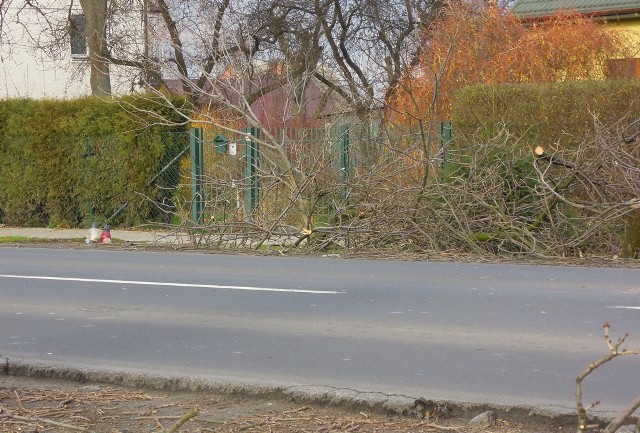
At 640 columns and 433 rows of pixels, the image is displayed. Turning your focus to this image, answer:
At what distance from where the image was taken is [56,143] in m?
20.1

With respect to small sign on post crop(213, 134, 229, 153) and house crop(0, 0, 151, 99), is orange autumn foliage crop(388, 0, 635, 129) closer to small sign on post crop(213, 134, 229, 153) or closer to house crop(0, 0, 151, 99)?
small sign on post crop(213, 134, 229, 153)

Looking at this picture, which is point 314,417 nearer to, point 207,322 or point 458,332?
point 458,332

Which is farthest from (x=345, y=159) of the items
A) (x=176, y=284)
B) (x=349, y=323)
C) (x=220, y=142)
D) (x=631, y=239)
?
(x=349, y=323)

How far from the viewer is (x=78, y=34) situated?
2620 centimetres

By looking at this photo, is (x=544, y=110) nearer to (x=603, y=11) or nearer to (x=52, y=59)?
(x=603, y=11)

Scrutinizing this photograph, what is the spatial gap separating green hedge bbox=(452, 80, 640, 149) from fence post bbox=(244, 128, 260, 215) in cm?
341

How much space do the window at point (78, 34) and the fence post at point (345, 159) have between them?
11128 millimetres

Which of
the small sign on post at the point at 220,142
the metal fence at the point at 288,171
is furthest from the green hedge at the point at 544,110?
the small sign on post at the point at 220,142

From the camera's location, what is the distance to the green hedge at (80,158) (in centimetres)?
1920

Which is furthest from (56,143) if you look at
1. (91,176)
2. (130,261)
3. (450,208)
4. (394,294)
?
(394,294)

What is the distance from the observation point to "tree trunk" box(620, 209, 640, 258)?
12.3 metres

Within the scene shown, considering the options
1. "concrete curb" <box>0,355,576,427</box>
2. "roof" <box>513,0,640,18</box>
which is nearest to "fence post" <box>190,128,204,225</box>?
"roof" <box>513,0,640,18</box>

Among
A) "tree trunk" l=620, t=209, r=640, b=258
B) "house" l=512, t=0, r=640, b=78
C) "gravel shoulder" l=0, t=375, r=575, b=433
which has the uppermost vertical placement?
"house" l=512, t=0, r=640, b=78

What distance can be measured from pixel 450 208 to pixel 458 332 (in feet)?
18.6
